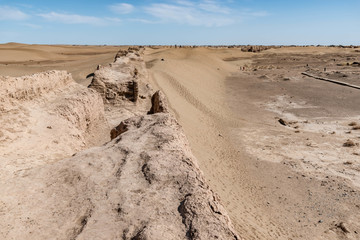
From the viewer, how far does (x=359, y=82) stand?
91.8 ft

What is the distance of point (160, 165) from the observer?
4.05 metres

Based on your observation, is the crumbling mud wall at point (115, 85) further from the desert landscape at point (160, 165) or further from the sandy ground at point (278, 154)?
the sandy ground at point (278, 154)

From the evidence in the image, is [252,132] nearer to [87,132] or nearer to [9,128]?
[87,132]

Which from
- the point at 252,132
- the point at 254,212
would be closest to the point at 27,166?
the point at 254,212

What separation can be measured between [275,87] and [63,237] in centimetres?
2689

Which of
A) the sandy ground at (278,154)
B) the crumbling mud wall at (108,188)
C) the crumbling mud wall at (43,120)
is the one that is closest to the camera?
the crumbling mud wall at (108,188)

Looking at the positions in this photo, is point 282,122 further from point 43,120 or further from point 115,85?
point 43,120

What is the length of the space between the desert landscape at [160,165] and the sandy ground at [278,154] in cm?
5

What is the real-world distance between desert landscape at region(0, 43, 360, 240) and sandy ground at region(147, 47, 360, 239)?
49mm

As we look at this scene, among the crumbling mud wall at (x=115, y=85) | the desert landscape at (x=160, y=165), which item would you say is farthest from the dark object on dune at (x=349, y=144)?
the crumbling mud wall at (x=115, y=85)

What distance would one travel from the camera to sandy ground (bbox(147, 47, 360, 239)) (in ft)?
24.5

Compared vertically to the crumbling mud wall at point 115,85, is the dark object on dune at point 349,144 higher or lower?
lower

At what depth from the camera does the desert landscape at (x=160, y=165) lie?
3.26 meters

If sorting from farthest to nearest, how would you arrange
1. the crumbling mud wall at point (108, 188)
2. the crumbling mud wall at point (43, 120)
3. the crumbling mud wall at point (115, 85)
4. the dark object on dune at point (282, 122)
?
1. the dark object on dune at point (282, 122)
2. the crumbling mud wall at point (115, 85)
3. the crumbling mud wall at point (43, 120)
4. the crumbling mud wall at point (108, 188)
